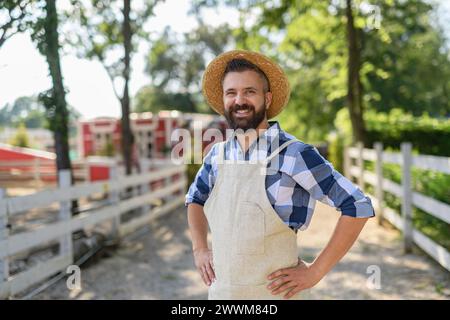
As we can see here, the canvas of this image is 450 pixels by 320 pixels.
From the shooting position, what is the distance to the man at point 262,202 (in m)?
1.88

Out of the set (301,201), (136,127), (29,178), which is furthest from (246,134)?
(136,127)

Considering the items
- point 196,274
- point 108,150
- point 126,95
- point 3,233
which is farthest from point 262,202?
point 108,150

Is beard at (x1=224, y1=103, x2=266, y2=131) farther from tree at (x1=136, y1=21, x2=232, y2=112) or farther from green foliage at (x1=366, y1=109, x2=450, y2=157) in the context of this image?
tree at (x1=136, y1=21, x2=232, y2=112)

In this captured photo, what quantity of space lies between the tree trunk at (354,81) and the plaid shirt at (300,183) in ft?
32.8

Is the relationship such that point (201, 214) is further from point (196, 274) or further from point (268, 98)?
point (196, 274)

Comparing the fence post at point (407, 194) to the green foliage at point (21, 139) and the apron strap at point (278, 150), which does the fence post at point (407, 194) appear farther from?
the green foliage at point (21, 139)

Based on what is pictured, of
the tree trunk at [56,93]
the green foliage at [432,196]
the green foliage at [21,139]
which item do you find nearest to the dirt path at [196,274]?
the green foliage at [432,196]

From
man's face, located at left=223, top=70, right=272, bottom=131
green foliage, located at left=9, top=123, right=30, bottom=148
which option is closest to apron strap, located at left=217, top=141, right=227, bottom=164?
man's face, located at left=223, top=70, right=272, bottom=131

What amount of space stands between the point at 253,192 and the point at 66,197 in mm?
4241

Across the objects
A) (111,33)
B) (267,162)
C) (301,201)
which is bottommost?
(301,201)

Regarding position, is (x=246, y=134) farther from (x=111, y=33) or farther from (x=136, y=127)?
(x=136, y=127)

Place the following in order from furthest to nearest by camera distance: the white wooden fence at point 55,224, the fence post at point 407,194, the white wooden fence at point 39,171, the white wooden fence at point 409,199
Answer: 1. the white wooden fence at point 39,171
2. the fence post at point 407,194
3. the white wooden fence at point 409,199
4. the white wooden fence at point 55,224

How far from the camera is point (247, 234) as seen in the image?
1953 mm
